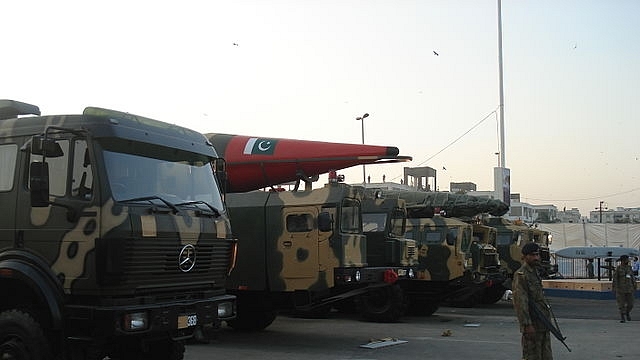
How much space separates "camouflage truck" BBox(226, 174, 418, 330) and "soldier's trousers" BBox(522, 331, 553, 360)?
4.11 m

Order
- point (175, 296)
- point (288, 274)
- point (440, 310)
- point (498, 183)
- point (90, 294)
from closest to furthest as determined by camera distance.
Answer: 1. point (90, 294)
2. point (175, 296)
3. point (288, 274)
4. point (440, 310)
5. point (498, 183)

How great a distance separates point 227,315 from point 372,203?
724 centimetres

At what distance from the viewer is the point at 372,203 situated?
47.2ft

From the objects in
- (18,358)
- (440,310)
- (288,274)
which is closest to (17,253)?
(18,358)

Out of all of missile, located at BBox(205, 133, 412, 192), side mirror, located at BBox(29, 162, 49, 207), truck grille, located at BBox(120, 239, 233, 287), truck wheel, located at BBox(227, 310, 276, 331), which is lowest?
truck wheel, located at BBox(227, 310, 276, 331)

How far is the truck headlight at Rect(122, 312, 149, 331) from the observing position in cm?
625

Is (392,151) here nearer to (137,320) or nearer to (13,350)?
Answer: (137,320)

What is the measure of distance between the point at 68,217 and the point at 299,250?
16.7 ft

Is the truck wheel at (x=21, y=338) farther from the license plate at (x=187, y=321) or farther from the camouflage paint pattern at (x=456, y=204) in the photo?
the camouflage paint pattern at (x=456, y=204)

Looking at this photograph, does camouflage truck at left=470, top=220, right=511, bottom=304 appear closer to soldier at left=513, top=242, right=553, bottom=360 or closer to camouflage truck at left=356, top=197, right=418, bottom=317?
camouflage truck at left=356, top=197, right=418, bottom=317

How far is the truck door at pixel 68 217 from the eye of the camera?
6.36 m

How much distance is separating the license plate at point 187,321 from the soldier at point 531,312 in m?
3.24

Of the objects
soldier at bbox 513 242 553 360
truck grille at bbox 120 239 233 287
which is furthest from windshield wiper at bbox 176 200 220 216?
soldier at bbox 513 242 553 360

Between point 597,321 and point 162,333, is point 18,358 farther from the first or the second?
point 597,321
